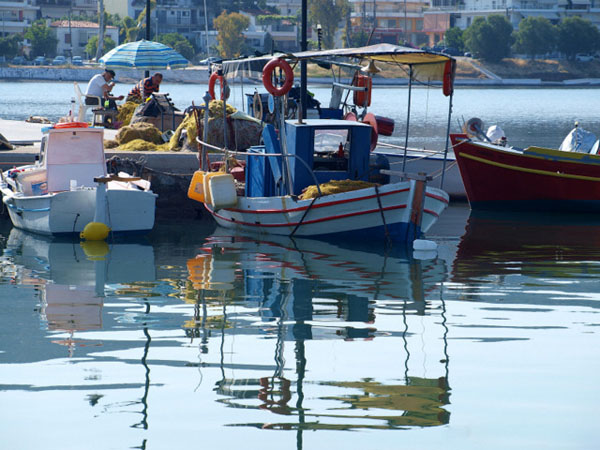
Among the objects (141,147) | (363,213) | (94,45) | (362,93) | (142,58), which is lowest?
(94,45)

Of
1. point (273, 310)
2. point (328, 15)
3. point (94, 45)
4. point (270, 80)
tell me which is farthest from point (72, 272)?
point (328, 15)

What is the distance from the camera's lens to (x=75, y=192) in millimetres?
15219

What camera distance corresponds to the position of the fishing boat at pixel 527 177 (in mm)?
19344

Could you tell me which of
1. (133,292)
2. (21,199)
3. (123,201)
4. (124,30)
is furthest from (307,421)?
(124,30)

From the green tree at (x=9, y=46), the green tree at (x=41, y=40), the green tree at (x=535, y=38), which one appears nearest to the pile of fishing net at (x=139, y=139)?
the green tree at (x=9, y=46)

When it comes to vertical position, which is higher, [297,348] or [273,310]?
[297,348]

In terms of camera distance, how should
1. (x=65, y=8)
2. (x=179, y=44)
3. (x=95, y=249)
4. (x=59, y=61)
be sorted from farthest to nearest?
(x=65, y=8)
(x=179, y=44)
(x=59, y=61)
(x=95, y=249)

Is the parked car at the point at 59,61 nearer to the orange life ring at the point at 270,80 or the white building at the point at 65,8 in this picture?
the white building at the point at 65,8

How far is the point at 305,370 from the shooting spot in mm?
8383

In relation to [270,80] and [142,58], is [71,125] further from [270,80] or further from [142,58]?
[142,58]

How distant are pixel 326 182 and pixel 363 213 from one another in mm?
989

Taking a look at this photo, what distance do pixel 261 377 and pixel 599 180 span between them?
12901 millimetres

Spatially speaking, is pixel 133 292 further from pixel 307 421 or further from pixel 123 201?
pixel 307 421

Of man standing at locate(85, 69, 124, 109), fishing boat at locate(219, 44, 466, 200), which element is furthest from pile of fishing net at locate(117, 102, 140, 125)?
fishing boat at locate(219, 44, 466, 200)
